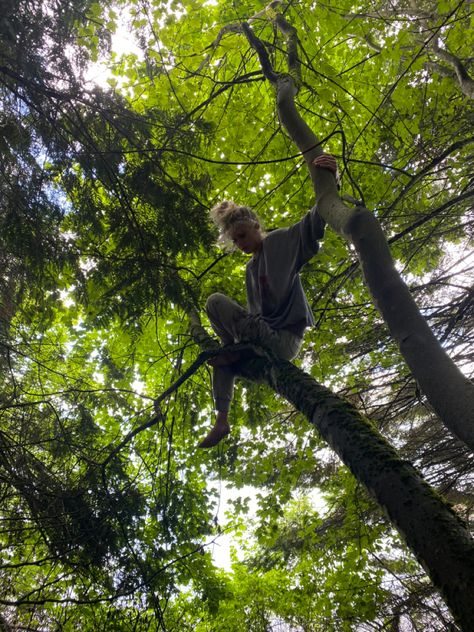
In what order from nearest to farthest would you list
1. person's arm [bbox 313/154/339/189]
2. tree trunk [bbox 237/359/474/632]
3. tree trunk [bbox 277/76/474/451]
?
tree trunk [bbox 237/359/474/632] < tree trunk [bbox 277/76/474/451] < person's arm [bbox 313/154/339/189]

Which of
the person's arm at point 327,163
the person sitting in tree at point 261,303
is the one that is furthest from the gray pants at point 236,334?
the person's arm at point 327,163

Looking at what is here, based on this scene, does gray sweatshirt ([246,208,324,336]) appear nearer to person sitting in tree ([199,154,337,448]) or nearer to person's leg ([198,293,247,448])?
person sitting in tree ([199,154,337,448])

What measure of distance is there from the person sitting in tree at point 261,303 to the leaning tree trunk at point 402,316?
574 millimetres

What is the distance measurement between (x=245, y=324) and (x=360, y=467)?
1525 mm

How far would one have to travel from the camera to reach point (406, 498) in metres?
1.31

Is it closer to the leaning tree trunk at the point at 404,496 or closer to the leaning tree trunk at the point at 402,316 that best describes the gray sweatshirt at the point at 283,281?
the leaning tree trunk at the point at 402,316

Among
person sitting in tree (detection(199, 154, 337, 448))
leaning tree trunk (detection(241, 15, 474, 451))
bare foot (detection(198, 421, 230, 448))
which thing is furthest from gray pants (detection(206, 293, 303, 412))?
leaning tree trunk (detection(241, 15, 474, 451))

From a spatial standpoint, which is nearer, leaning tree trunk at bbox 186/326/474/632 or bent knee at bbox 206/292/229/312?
leaning tree trunk at bbox 186/326/474/632

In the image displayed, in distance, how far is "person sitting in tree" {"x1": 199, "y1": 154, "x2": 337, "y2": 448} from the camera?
2846mm

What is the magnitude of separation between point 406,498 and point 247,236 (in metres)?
2.32

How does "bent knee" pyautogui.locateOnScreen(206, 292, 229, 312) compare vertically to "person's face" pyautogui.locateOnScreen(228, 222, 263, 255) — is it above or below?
below

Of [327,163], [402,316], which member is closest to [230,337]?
[327,163]

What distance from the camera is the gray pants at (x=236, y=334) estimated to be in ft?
9.31

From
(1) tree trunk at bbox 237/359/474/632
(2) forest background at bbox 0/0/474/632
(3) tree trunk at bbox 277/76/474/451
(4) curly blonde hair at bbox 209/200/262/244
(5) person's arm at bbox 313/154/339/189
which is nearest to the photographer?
(1) tree trunk at bbox 237/359/474/632
